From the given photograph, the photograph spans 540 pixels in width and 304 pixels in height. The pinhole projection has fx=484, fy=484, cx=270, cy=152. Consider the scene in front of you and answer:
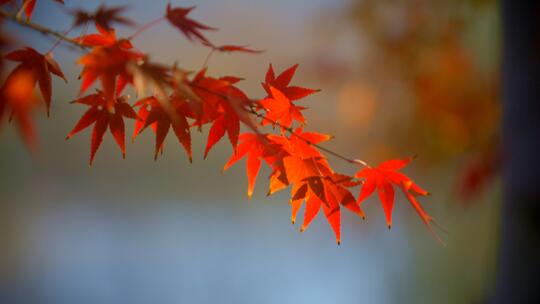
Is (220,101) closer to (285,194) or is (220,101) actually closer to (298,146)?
(298,146)

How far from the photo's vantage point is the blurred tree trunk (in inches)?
53.7

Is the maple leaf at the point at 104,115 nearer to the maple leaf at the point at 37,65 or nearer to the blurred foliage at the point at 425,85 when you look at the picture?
the maple leaf at the point at 37,65

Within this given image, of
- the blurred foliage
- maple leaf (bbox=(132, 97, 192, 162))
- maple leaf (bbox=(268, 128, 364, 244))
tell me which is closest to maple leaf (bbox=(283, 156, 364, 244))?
maple leaf (bbox=(268, 128, 364, 244))

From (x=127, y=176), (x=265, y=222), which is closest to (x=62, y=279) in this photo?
(x=127, y=176)

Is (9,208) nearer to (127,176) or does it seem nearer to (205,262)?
(127,176)

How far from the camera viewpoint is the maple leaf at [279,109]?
633 millimetres

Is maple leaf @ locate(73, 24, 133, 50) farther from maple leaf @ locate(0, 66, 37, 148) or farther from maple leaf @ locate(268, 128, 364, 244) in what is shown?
maple leaf @ locate(268, 128, 364, 244)

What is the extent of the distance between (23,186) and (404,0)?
181 cm

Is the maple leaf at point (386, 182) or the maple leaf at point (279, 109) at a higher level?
the maple leaf at point (279, 109)

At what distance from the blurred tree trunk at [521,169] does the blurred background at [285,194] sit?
87 mm

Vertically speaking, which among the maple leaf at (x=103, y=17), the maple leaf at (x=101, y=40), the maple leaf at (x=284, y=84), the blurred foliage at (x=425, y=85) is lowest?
the maple leaf at (x=284, y=84)

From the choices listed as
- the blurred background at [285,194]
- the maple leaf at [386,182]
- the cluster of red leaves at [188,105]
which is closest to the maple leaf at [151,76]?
the cluster of red leaves at [188,105]

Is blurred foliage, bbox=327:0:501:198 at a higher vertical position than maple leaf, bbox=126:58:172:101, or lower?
higher

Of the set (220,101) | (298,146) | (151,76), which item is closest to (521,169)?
(298,146)
